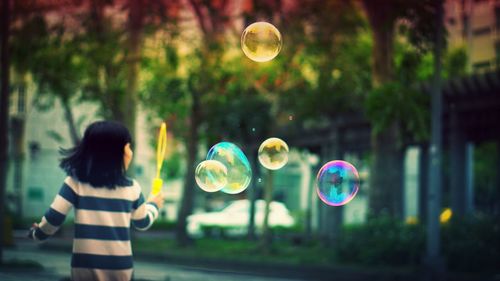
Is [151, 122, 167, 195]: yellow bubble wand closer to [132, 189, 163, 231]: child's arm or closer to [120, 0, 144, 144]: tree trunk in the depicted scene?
[132, 189, 163, 231]: child's arm

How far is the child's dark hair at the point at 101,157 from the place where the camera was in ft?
19.1

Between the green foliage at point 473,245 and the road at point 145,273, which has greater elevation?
the green foliage at point 473,245

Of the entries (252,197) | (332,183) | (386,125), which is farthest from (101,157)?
(252,197)

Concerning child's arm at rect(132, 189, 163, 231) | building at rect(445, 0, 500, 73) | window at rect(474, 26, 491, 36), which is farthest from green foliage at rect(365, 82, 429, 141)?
window at rect(474, 26, 491, 36)

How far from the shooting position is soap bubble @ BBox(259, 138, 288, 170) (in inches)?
488

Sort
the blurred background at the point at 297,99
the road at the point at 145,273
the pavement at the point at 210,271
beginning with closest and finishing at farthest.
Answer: the road at the point at 145,273, the pavement at the point at 210,271, the blurred background at the point at 297,99

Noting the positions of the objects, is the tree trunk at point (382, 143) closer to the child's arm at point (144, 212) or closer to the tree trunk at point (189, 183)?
the tree trunk at point (189, 183)

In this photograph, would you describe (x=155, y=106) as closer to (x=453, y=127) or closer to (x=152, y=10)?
(x=152, y=10)

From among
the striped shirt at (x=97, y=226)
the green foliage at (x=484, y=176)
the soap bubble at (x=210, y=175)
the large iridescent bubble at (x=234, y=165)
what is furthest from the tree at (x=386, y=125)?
the green foliage at (x=484, y=176)

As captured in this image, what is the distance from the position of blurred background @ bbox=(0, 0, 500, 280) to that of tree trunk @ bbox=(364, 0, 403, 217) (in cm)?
4

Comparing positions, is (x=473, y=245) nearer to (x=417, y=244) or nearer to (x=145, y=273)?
(x=417, y=244)

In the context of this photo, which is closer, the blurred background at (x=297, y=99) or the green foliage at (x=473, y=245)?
the blurred background at (x=297, y=99)

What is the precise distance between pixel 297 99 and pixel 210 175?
17483mm

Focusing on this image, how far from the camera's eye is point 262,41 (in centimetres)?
1267
